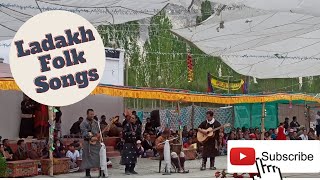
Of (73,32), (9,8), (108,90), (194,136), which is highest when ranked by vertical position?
(9,8)

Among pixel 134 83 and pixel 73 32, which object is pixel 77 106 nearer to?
pixel 134 83

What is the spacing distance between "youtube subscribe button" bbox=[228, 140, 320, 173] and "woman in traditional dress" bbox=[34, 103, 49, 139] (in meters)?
4.82

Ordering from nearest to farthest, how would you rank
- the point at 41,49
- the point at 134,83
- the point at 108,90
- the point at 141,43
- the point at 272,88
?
the point at 41,49
the point at 108,90
the point at 141,43
the point at 134,83
the point at 272,88

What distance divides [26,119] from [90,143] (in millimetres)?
2447

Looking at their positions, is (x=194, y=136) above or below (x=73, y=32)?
below

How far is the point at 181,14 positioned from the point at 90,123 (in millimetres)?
2627

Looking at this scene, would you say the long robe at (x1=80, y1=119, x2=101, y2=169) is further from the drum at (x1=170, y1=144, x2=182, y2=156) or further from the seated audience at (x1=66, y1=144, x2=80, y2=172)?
the drum at (x1=170, y1=144, x2=182, y2=156)

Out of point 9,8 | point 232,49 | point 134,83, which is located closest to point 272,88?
point 232,49

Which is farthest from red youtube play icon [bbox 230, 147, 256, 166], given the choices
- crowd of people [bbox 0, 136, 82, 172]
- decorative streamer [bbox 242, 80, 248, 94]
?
decorative streamer [bbox 242, 80, 248, 94]

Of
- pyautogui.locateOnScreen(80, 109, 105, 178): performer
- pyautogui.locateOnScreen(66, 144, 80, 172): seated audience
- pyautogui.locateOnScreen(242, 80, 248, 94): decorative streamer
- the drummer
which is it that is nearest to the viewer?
pyautogui.locateOnScreen(80, 109, 105, 178): performer

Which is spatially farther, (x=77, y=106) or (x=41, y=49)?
(x=77, y=106)

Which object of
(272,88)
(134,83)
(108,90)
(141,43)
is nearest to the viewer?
(108,90)

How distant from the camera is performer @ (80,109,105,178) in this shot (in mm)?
8250

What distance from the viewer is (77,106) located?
11.5m
